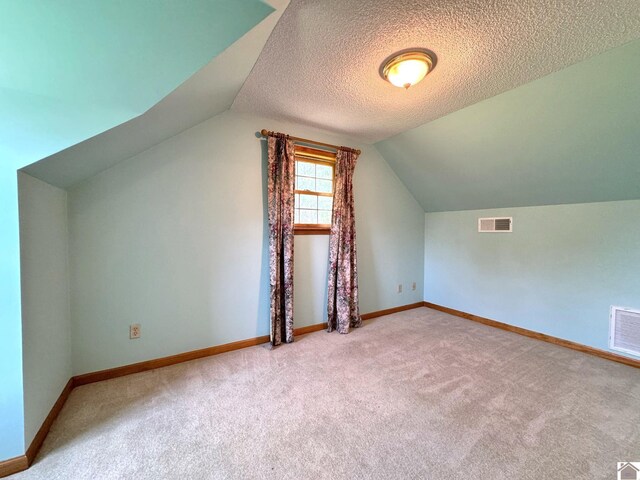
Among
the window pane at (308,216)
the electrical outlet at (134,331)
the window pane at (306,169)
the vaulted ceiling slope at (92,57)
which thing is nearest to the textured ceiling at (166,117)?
the vaulted ceiling slope at (92,57)

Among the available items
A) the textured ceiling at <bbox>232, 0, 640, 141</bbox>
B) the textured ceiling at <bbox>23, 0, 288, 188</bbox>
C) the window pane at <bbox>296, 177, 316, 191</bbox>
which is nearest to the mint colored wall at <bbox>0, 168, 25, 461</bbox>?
the textured ceiling at <bbox>23, 0, 288, 188</bbox>

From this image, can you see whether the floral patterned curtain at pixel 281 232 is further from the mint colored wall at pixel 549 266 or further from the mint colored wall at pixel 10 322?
the mint colored wall at pixel 549 266

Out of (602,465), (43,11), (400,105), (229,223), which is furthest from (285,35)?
(602,465)

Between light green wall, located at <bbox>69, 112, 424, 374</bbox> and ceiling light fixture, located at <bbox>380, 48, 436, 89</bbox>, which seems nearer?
ceiling light fixture, located at <bbox>380, 48, 436, 89</bbox>

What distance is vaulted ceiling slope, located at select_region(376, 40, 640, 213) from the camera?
1.76 metres

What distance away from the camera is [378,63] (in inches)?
68.9

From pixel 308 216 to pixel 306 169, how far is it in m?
0.56

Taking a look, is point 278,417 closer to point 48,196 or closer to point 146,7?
point 48,196

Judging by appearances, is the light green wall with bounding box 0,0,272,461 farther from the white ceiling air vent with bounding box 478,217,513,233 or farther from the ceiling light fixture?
the white ceiling air vent with bounding box 478,217,513,233

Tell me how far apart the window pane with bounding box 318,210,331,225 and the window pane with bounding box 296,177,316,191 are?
1.02ft

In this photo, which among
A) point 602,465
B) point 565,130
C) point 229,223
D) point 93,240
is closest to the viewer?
point 602,465

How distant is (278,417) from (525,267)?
3147 mm

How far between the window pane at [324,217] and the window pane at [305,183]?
0.31m

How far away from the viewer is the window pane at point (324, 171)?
3.09 m
